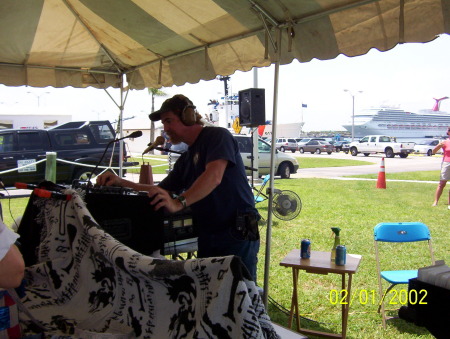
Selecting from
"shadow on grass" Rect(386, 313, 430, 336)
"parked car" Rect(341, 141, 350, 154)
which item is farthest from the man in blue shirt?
"parked car" Rect(341, 141, 350, 154)

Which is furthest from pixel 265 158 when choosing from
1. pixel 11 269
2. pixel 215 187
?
pixel 11 269

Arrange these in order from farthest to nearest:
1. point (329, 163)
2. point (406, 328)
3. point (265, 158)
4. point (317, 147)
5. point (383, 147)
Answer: point (317, 147)
point (383, 147)
point (329, 163)
point (265, 158)
point (406, 328)

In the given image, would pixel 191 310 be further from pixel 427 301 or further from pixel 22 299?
pixel 427 301

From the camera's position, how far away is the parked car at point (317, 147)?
38031 millimetres

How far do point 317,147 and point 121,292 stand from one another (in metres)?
38.0

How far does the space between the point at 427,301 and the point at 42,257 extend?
172 cm

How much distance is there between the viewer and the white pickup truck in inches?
1276

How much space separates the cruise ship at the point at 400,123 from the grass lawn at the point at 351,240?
69.2 m

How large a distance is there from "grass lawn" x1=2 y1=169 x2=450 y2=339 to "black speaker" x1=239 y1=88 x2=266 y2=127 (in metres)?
1.69

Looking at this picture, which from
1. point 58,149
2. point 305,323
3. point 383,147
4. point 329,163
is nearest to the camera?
point 305,323

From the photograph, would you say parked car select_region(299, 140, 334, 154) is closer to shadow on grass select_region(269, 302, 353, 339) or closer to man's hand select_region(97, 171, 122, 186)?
shadow on grass select_region(269, 302, 353, 339)

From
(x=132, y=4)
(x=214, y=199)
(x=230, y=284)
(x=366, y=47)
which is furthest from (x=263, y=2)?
(x=230, y=284)

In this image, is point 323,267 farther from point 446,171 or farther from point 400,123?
point 400,123

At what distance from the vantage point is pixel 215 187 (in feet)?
7.42
